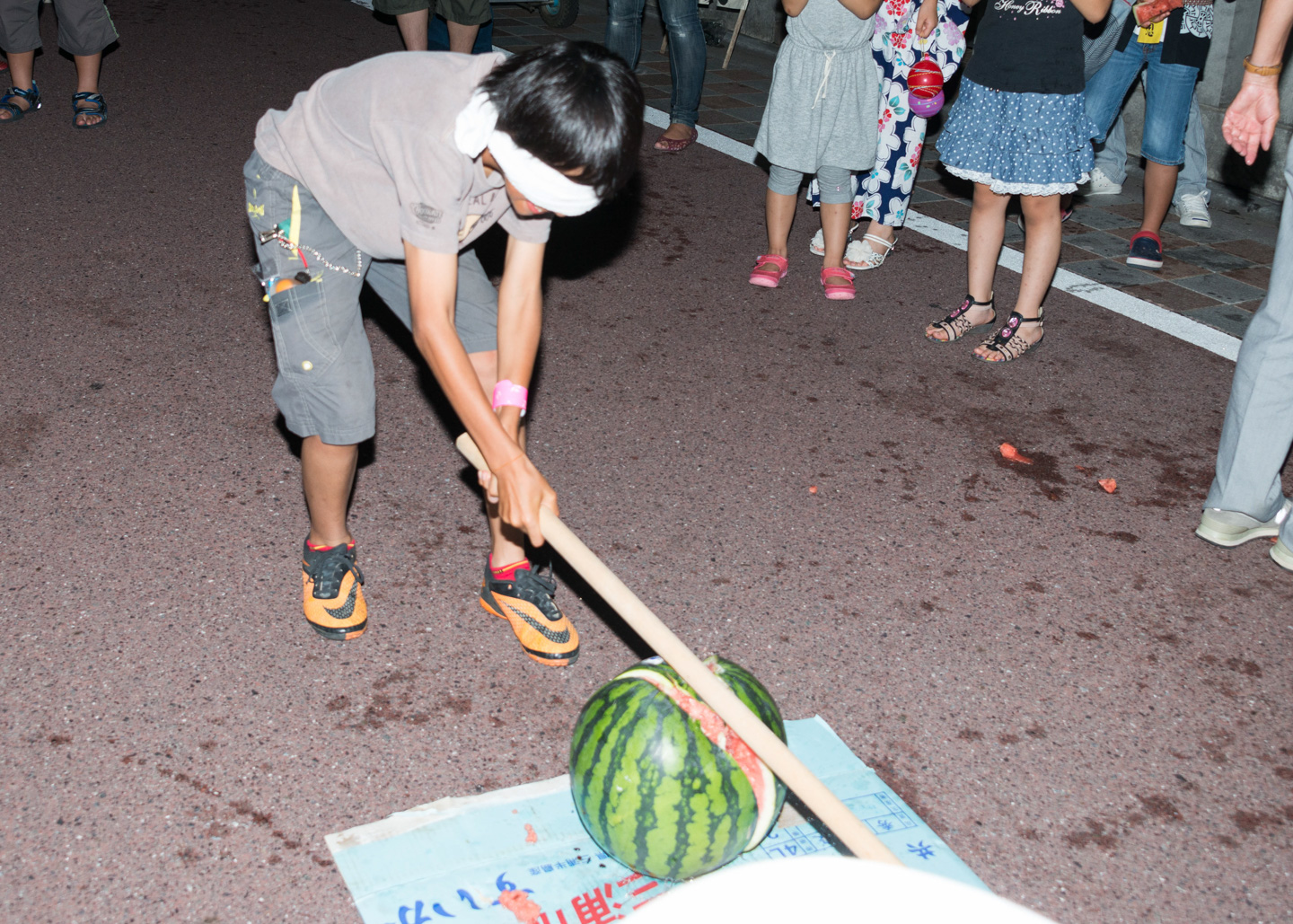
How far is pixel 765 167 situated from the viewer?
6.75 meters

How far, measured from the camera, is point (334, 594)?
2.89 meters

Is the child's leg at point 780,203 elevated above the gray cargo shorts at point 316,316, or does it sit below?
below

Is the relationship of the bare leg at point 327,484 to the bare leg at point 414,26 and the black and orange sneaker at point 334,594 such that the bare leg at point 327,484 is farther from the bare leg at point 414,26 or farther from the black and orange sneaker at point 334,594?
the bare leg at point 414,26

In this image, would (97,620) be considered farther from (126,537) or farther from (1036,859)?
(1036,859)

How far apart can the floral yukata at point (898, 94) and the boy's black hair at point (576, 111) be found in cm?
331

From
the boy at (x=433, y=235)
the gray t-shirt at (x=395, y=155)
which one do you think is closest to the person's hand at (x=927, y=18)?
the boy at (x=433, y=235)

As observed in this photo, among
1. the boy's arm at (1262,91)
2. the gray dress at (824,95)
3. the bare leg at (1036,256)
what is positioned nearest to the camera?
A: the boy's arm at (1262,91)

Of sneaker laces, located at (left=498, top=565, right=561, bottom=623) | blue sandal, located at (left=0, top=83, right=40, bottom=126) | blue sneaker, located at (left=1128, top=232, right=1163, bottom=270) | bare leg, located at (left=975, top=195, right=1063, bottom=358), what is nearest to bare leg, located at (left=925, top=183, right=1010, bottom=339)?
bare leg, located at (left=975, top=195, right=1063, bottom=358)

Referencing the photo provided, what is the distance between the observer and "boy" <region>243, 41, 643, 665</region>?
6.80ft

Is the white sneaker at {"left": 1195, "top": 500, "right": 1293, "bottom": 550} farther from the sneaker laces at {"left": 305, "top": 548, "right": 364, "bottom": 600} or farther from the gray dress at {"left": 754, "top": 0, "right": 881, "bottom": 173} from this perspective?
the sneaker laces at {"left": 305, "top": 548, "right": 364, "bottom": 600}

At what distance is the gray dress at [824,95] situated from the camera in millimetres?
4777

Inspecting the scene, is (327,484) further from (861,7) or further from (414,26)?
(414,26)

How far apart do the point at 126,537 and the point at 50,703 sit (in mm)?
727

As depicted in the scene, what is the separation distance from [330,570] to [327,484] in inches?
9.7
